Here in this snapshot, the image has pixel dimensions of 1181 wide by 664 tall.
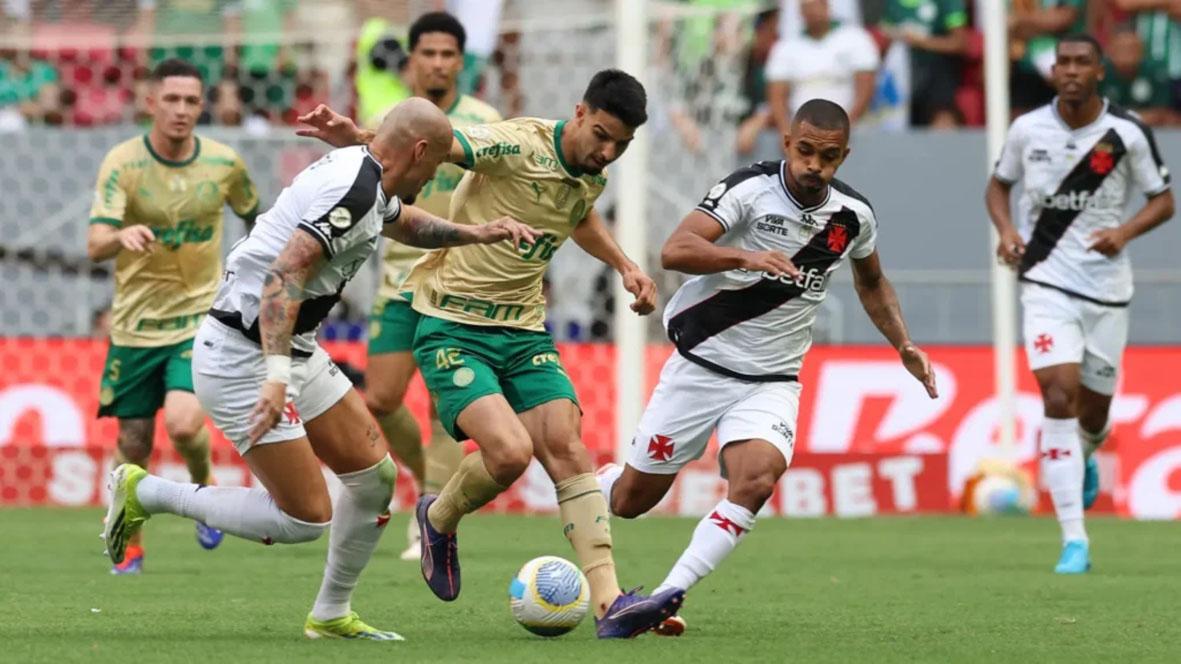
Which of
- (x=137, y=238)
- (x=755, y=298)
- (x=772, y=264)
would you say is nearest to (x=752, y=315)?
(x=755, y=298)

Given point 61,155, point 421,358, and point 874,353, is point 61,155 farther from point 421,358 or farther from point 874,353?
point 421,358

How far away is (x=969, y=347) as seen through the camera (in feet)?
52.4

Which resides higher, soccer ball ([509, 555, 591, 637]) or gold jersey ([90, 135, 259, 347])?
gold jersey ([90, 135, 259, 347])

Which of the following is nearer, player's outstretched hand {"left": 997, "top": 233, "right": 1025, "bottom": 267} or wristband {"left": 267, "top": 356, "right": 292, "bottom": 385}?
wristband {"left": 267, "top": 356, "right": 292, "bottom": 385}

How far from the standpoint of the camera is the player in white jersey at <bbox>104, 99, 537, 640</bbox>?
715 cm

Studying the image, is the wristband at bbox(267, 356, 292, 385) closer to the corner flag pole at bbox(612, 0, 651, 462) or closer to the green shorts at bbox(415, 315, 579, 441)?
the green shorts at bbox(415, 315, 579, 441)

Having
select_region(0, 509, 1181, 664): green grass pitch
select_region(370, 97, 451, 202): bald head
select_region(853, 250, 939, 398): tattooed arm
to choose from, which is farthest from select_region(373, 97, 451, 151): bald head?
select_region(853, 250, 939, 398): tattooed arm

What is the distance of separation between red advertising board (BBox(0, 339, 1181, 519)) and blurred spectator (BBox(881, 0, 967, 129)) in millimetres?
3362

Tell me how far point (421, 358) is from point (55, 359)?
26.0 feet

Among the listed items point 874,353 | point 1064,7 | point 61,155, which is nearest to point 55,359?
point 61,155

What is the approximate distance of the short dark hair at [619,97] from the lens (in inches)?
320

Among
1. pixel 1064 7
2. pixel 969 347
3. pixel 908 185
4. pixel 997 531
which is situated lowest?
pixel 997 531

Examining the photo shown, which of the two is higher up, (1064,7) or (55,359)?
(1064,7)

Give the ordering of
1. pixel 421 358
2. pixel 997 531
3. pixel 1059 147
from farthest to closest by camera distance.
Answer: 1. pixel 997 531
2. pixel 1059 147
3. pixel 421 358
